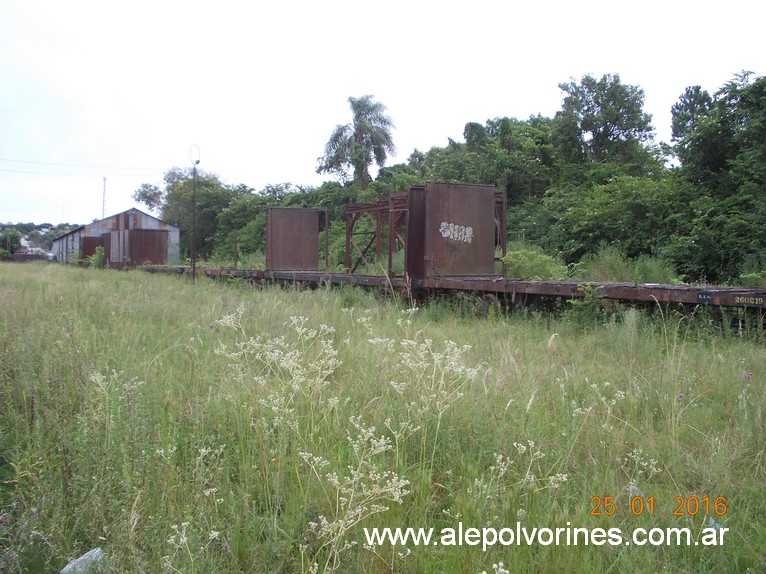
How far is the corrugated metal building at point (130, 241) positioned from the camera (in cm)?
3216

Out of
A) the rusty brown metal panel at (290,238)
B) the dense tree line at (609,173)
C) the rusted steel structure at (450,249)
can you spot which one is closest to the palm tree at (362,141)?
the dense tree line at (609,173)

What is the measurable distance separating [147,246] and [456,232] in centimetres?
2584

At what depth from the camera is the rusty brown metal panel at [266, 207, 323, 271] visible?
56.3 feet

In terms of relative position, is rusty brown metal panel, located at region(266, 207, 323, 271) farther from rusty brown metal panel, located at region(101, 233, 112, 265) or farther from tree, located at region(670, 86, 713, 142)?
rusty brown metal panel, located at region(101, 233, 112, 265)

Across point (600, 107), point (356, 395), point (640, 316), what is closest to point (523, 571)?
point (356, 395)

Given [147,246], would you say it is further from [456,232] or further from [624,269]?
[624,269]

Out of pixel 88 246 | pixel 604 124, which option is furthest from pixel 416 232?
pixel 88 246

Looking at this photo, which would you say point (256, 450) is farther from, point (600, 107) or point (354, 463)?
point (600, 107)

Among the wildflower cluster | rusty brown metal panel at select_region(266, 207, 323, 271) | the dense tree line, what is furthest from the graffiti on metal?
the wildflower cluster

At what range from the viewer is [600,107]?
812 inches

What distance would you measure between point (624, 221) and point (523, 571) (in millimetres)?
14786

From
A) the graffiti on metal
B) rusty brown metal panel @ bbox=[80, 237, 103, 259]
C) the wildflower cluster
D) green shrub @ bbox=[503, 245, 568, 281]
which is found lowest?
the wildflower cluster

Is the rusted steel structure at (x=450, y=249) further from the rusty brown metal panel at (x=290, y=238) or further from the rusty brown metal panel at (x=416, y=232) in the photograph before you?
the rusty brown metal panel at (x=290, y=238)

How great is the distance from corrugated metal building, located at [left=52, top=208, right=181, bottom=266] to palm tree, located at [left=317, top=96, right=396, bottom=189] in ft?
35.8
